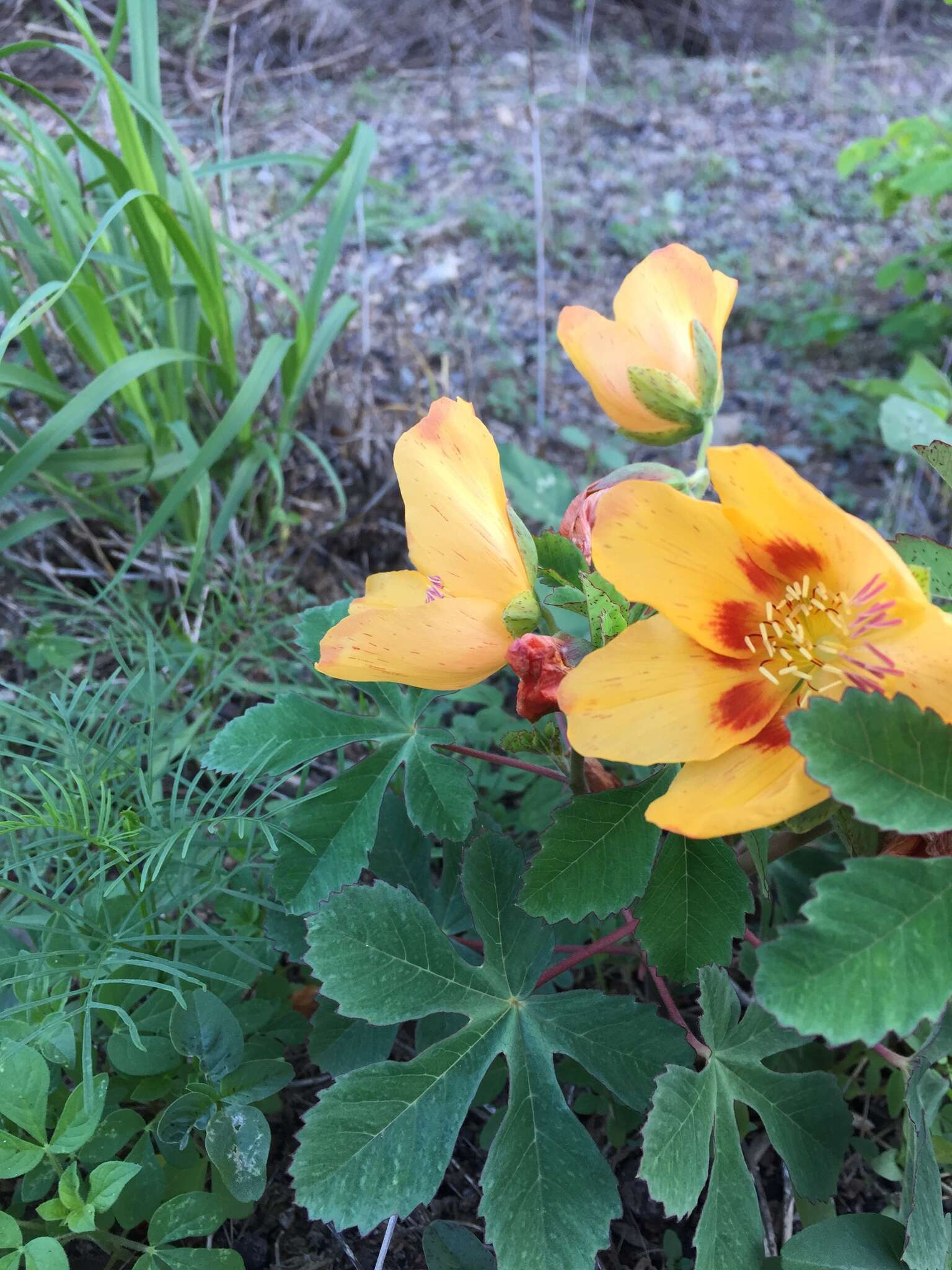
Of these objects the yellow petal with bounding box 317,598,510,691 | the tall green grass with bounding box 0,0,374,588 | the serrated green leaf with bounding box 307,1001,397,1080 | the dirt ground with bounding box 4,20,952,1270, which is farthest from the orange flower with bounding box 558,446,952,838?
the tall green grass with bounding box 0,0,374,588

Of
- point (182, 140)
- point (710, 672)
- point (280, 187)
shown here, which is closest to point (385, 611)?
point (710, 672)

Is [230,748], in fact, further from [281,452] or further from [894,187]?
[894,187]

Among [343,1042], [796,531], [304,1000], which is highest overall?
[796,531]

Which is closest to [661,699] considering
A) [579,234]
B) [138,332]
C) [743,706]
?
[743,706]

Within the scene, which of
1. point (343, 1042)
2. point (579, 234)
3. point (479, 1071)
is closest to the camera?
point (479, 1071)

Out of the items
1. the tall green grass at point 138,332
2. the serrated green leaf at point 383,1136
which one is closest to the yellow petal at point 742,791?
the serrated green leaf at point 383,1136

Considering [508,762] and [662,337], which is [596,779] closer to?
[508,762]

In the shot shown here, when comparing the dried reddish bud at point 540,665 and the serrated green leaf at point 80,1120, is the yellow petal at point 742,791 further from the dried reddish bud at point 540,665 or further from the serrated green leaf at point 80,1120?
the serrated green leaf at point 80,1120
